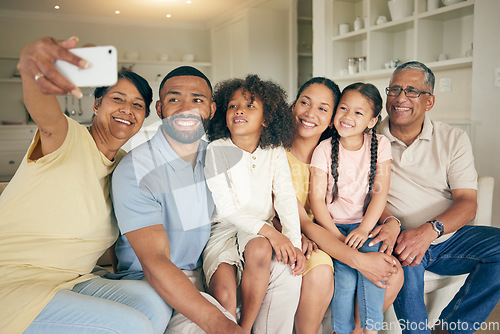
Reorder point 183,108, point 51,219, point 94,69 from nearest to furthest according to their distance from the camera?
1. point 94,69
2. point 51,219
3. point 183,108

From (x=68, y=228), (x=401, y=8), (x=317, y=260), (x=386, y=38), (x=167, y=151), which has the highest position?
(x=401, y=8)

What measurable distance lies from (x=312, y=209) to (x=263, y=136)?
24 centimetres

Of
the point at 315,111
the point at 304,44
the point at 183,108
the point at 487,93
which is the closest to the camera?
the point at 183,108

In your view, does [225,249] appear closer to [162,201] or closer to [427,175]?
[162,201]

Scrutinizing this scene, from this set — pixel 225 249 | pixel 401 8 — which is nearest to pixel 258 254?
pixel 225 249

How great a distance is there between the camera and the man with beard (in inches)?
29.2

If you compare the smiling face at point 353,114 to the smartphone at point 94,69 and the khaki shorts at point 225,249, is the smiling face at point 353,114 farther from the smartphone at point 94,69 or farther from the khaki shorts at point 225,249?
the smartphone at point 94,69

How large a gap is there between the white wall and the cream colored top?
5.84 feet

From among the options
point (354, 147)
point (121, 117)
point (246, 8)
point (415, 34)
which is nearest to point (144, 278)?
point (121, 117)

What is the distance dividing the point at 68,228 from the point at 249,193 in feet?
1.36

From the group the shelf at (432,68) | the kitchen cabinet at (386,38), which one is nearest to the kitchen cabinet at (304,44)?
the kitchen cabinet at (386,38)

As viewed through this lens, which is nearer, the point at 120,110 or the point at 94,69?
the point at 94,69

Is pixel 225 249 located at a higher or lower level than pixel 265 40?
lower

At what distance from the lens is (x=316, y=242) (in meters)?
1.01
